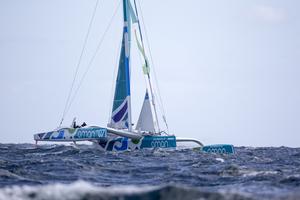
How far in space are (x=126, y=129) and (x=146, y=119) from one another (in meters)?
1.49

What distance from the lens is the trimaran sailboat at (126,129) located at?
34.4 meters

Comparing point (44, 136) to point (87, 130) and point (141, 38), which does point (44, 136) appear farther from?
point (141, 38)

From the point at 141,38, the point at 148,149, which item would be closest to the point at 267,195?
the point at 148,149

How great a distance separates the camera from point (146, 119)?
36.1m

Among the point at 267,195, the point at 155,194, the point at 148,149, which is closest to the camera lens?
the point at 155,194

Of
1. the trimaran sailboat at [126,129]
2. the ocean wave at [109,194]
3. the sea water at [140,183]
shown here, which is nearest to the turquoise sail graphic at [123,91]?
the trimaran sailboat at [126,129]

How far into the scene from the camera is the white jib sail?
3603 centimetres

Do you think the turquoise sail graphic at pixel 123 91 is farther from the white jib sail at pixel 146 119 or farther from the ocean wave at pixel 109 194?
the ocean wave at pixel 109 194

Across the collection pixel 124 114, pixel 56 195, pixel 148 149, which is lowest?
pixel 56 195

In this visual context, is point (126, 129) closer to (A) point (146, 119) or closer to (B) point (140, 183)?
(A) point (146, 119)

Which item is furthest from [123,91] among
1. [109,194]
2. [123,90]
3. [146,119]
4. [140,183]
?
[109,194]

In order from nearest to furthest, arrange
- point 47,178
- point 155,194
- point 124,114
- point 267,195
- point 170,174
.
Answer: point 155,194 < point 267,195 < point 47,178 < point 170,174 < point 124,114

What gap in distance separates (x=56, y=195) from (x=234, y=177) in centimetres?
761

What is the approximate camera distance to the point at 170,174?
1552cm
